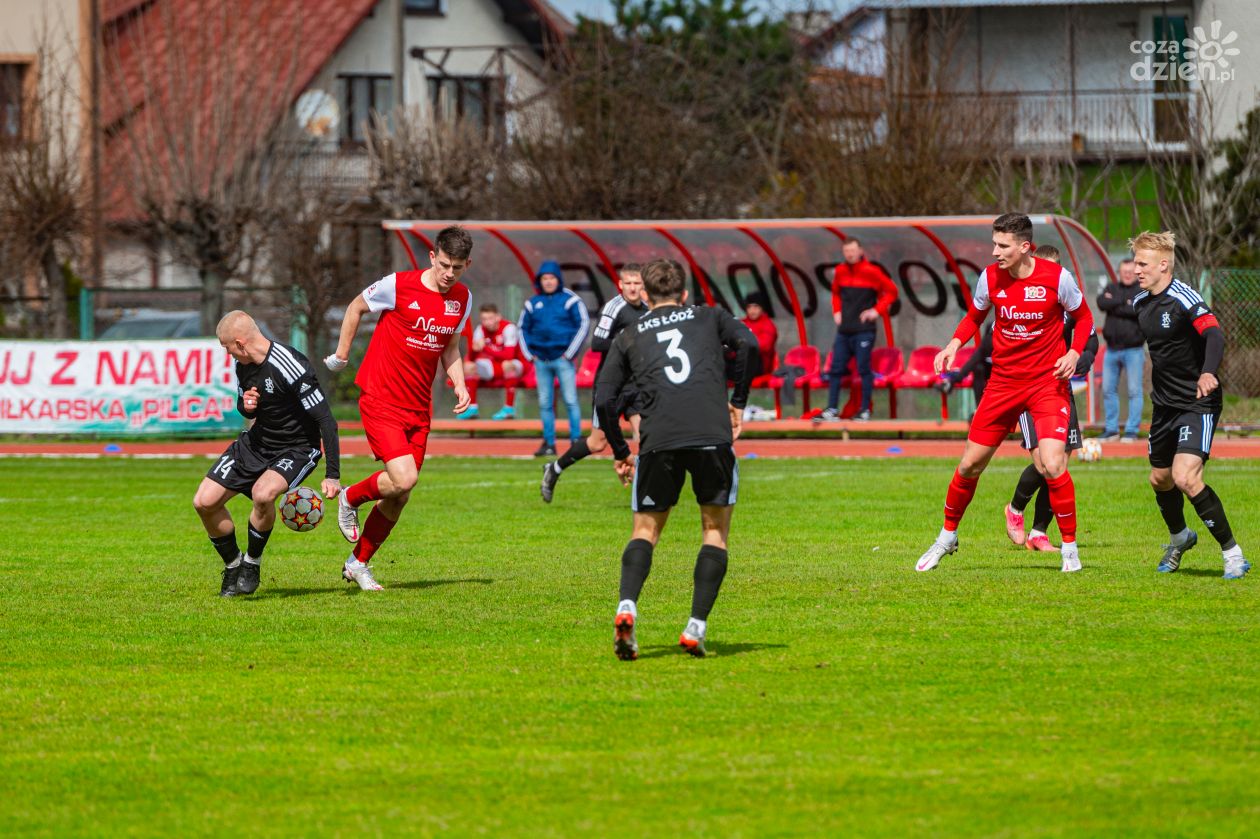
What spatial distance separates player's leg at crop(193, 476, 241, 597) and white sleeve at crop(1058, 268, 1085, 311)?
→ 15.8 feet

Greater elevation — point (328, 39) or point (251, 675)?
point (328, 39)

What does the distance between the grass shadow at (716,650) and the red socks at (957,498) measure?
9.62 feet

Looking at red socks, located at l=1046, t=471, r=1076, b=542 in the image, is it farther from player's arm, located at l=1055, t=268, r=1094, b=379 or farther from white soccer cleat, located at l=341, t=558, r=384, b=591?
white soccer cleat, located at l=341, t=558, r=384, b=591

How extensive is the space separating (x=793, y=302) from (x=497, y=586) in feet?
Answer: 48.9

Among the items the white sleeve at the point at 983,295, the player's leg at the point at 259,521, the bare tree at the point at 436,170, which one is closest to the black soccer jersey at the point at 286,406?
the player's leg at the point at 259,521

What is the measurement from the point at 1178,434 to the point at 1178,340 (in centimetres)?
53

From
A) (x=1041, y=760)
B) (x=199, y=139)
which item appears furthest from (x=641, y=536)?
(x=199, y=139)

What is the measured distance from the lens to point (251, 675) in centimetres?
753

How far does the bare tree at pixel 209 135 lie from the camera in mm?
31875

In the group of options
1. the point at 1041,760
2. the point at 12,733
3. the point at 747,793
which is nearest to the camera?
the point at 747,793

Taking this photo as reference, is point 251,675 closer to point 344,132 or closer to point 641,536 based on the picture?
point 641,536

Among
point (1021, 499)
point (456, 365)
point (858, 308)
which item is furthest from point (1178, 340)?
point (858, 308)

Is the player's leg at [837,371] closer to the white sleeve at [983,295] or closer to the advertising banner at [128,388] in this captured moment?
the advertising banner at [128,388]

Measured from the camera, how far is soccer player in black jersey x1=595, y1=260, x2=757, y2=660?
7.68m
